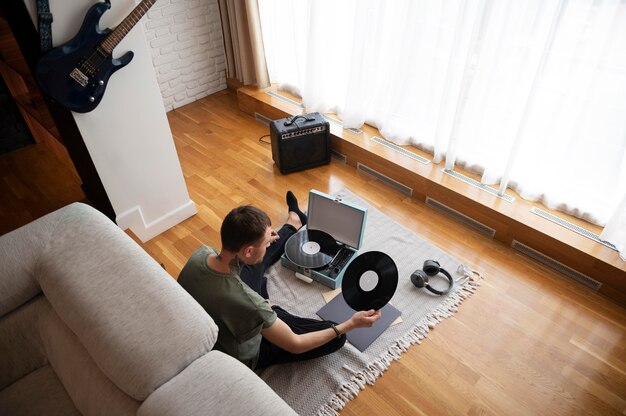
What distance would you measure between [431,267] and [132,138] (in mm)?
1620

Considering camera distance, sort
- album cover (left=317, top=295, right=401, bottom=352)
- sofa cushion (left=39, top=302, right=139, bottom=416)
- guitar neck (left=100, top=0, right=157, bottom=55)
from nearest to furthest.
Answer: sofa cushion (left=39, top=302, right=139, bottom=416)
guitar neck (left=100, top=0, right=157, bottom=55)
album cover (left=317, top=295, right=401, bottom=352)

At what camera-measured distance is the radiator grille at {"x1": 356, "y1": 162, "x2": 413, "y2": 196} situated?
8.65 ft

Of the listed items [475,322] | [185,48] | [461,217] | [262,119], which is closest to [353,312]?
[475,322]

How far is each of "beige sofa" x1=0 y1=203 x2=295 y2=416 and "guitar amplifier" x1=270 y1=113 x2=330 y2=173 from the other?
1484 millimetres

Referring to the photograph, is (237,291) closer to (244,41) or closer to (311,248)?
(311,248)

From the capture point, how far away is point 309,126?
2.71m

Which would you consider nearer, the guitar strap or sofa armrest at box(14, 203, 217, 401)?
sofa armrest at box(14, 203, 217, 401)

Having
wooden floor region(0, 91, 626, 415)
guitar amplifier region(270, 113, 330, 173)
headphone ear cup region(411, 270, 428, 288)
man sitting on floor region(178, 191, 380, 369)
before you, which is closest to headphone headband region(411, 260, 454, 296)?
headphone ear cup region(411, 270, 428, 288)

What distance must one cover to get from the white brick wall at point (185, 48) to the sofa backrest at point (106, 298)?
2308 millimetres

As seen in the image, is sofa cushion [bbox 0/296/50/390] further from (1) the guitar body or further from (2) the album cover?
(2) the album cover

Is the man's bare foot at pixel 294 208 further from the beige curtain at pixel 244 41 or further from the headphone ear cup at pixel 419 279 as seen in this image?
the beige curtain at pixel 244 41

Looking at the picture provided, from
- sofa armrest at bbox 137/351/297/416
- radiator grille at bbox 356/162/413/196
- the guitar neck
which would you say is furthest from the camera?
radiator grille at bbox 356/162/413/196

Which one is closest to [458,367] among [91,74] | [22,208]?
[91,74]

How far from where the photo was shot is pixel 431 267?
2.06m
